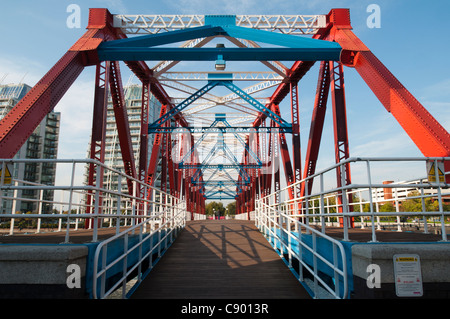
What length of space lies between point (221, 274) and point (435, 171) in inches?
171

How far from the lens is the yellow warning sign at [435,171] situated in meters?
4.73

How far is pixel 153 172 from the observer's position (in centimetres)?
1775

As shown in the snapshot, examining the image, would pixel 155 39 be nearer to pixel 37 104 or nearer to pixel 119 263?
pixel 37 104

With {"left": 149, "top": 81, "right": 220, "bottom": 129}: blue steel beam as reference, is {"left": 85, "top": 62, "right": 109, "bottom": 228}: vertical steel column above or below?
below

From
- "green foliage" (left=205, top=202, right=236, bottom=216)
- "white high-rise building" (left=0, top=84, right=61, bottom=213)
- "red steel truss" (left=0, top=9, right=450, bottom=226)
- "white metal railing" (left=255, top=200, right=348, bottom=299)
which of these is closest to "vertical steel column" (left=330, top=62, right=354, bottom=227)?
"red steel truss" (left=0, top=9, right=450, bottom=226)

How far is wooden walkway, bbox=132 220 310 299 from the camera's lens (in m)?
5.80

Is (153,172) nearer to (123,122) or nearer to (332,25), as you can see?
(123,122)

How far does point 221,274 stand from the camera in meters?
6.80

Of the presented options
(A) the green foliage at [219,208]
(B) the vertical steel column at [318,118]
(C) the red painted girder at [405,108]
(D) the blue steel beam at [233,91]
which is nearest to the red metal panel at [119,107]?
(D) the blue steel beam at [233,91]

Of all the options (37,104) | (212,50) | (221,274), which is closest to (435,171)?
(221,274)

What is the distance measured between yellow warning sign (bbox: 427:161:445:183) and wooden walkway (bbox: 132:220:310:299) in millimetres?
2833

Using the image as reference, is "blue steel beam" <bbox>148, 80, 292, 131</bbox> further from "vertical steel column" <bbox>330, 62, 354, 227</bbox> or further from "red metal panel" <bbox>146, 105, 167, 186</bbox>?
"vertical steel column" <bbox>330, 62, 354, 227</bbox>

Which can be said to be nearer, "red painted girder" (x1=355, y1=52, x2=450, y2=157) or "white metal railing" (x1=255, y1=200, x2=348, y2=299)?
"white metal railing" (x1=255, y1=200, x2=348, y2=299)
